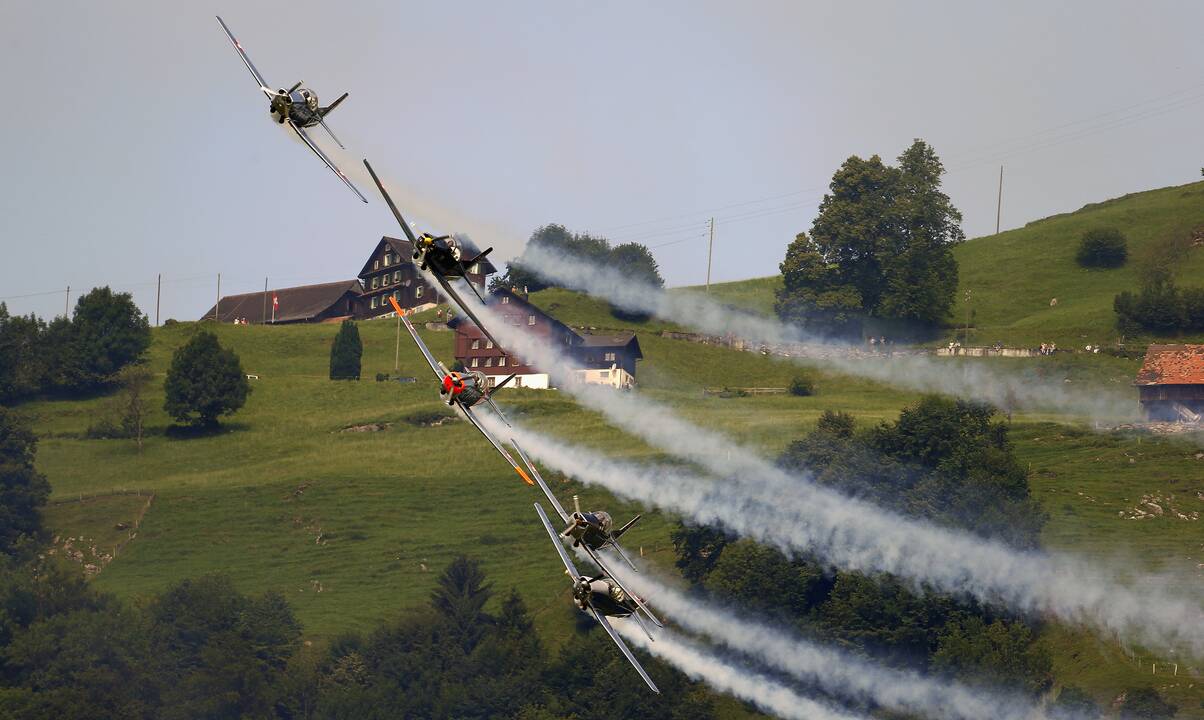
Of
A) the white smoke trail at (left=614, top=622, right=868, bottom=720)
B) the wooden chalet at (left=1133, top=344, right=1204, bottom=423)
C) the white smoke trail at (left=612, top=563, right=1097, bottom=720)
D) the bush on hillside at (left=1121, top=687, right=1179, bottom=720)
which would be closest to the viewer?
the bush on hillside at (left=1121, top=687, right=1179, bottom=720)

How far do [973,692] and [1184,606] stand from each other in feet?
70.4

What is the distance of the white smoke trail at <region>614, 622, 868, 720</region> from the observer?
135 metres

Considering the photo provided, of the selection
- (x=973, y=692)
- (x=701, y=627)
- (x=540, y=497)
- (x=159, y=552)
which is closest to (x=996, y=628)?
(x=973, y=692)

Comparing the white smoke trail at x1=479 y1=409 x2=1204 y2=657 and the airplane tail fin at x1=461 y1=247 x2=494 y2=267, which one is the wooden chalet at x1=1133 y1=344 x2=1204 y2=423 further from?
the airplane tail fin at x1=461 y1=247 x2=494 y2=267

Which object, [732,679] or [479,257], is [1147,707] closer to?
[732,679]

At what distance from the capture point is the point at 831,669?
139625 millimetres

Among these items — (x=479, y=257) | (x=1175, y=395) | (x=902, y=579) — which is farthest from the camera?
(x=1175, y=395)

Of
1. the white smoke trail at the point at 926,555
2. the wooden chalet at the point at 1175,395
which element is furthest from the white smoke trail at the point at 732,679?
the wooden chalet at the point at 1175,395

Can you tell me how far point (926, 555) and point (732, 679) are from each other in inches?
853

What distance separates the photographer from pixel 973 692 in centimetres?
13212

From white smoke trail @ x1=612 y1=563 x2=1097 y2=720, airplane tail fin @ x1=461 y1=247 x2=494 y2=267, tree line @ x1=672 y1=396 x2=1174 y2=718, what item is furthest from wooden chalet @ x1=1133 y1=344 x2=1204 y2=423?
airplane tail fin @ x1=461 y1=247 x2=494 y2=267

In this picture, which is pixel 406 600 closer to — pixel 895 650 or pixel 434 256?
pixel 895 650

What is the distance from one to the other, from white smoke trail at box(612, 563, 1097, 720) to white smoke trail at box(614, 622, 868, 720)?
220cm

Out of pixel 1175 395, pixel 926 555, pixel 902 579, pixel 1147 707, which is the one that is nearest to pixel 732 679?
pixel 902 579
